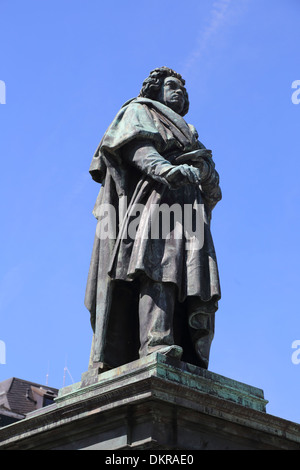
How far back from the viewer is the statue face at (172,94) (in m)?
11.2

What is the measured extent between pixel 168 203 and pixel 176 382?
2.66m

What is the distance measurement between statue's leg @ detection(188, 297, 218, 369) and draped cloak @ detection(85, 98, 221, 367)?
14cm

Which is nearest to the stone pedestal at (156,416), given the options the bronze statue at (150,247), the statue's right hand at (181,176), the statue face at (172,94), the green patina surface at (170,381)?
the green patina surface at (170,381)

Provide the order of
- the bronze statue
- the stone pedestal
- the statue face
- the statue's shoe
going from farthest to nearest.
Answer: the statue face, the bronze statue, the statue's shoe, the stone pedestal

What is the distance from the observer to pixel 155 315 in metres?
9.23

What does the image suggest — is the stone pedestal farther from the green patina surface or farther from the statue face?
the statue face

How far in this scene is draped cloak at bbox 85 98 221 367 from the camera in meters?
9.55

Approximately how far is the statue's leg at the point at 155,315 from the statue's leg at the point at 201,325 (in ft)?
0.98

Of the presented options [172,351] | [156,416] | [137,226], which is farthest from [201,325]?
[156,416]

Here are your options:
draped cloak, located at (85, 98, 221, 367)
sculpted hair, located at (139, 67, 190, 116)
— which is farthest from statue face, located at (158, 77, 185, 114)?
draped cloak, located at (85, 98, 221, 367)

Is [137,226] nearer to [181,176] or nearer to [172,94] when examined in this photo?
[181,176]
